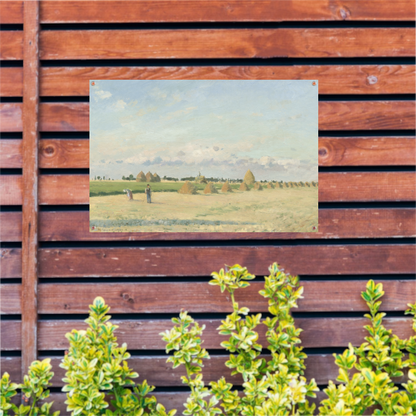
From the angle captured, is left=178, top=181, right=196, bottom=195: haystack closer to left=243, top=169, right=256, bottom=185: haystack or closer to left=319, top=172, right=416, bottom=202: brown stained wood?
left=243, top=169, right=256, bottom=185: haystack

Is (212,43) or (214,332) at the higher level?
(212,43)

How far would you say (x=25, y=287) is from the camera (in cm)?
192

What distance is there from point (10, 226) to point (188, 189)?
107 cm

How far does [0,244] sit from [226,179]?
4.56 feet

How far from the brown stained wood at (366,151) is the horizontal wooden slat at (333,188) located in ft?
0.22

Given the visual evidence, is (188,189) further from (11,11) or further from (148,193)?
(11,11)

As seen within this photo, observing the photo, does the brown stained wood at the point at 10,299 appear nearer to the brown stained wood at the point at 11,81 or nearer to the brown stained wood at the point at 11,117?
the brown stained wood at the point at 11,117

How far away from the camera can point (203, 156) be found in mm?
1958

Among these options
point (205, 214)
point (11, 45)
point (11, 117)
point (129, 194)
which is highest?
point (11, 45)

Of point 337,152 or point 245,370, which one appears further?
point 337,152

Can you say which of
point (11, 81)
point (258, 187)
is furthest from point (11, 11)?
point (258, 187)

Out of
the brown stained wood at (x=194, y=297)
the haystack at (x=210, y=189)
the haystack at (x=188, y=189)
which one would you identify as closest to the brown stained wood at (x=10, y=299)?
the brown stained wood at (x=194, y=297)

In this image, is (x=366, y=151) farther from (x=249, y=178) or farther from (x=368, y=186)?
(x=249, y=178)

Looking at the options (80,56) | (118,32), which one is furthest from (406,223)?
(80,56)
